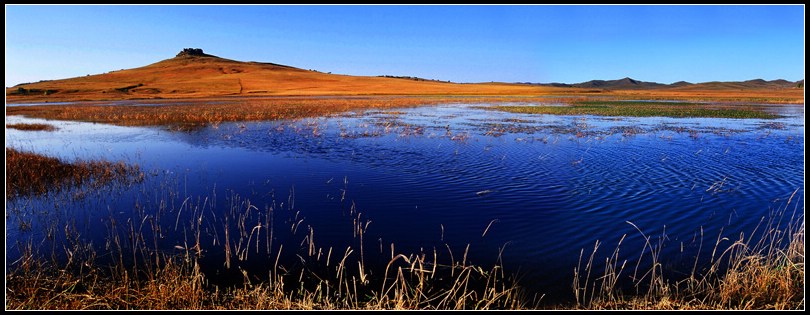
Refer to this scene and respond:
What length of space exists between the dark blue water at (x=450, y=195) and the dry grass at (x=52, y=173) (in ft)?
3.56

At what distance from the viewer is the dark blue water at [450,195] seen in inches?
359

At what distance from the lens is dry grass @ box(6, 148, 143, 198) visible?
13.0 metres

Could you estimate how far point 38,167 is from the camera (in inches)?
580

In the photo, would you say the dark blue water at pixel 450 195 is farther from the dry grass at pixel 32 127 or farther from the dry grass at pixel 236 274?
the dry grass at pixel 32 127

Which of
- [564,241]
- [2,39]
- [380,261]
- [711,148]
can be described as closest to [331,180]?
[380,261]

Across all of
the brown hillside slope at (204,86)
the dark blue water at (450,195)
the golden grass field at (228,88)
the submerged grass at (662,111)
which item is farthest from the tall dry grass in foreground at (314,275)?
the brown hillside slope at (204,86)

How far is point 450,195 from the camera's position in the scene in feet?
42.2

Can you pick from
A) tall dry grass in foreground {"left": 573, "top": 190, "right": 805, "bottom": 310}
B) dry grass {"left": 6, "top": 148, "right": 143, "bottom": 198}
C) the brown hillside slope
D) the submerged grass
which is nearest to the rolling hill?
the brown hillside slope

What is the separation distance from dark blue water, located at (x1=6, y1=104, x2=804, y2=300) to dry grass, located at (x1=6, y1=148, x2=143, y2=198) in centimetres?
108

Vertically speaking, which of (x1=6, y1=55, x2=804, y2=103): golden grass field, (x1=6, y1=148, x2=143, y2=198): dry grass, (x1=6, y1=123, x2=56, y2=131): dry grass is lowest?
(x1=6, y1=148, x2=143, y2=198): dry grass

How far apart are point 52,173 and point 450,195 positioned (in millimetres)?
13272

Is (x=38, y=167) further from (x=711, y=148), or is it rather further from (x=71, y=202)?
(x=711, y=148)

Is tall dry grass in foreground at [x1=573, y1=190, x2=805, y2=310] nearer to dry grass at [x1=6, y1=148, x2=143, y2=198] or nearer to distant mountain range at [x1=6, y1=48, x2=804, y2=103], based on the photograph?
dry grass at [x1=6, y1=148, x2=143, y2=198]

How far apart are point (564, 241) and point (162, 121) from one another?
36.3 m
